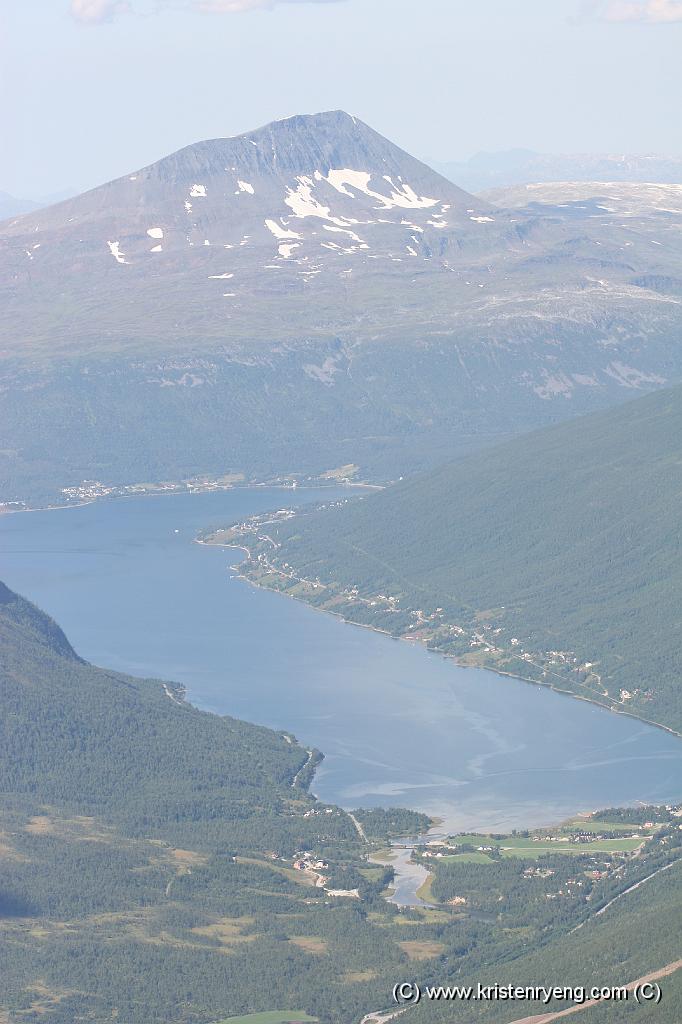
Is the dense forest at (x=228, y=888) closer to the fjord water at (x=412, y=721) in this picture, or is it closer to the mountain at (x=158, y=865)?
the mountain at (x=158, y=865)

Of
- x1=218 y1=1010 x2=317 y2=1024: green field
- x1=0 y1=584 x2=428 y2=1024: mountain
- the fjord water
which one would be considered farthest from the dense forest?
the fjord water

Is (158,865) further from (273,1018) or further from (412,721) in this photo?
(412,721)

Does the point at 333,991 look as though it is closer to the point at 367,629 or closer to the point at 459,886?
the point at 459,886

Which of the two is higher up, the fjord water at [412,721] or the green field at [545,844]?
the green field at [545,844]

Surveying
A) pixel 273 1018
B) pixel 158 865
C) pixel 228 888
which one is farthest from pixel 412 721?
pixel 273 1018

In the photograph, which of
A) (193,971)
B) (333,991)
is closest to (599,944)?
(333,991)

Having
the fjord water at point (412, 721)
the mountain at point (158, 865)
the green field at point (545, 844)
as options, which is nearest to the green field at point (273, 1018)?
the mountain at point (158, 865)

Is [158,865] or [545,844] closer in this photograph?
[158,865]

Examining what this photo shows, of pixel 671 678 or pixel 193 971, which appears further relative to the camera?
pixel 671 678

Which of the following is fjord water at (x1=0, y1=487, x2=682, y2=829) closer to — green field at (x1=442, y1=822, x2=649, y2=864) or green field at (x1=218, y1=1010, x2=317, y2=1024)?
green field at (x1=442, y1=822, x2=649, y2=864)
